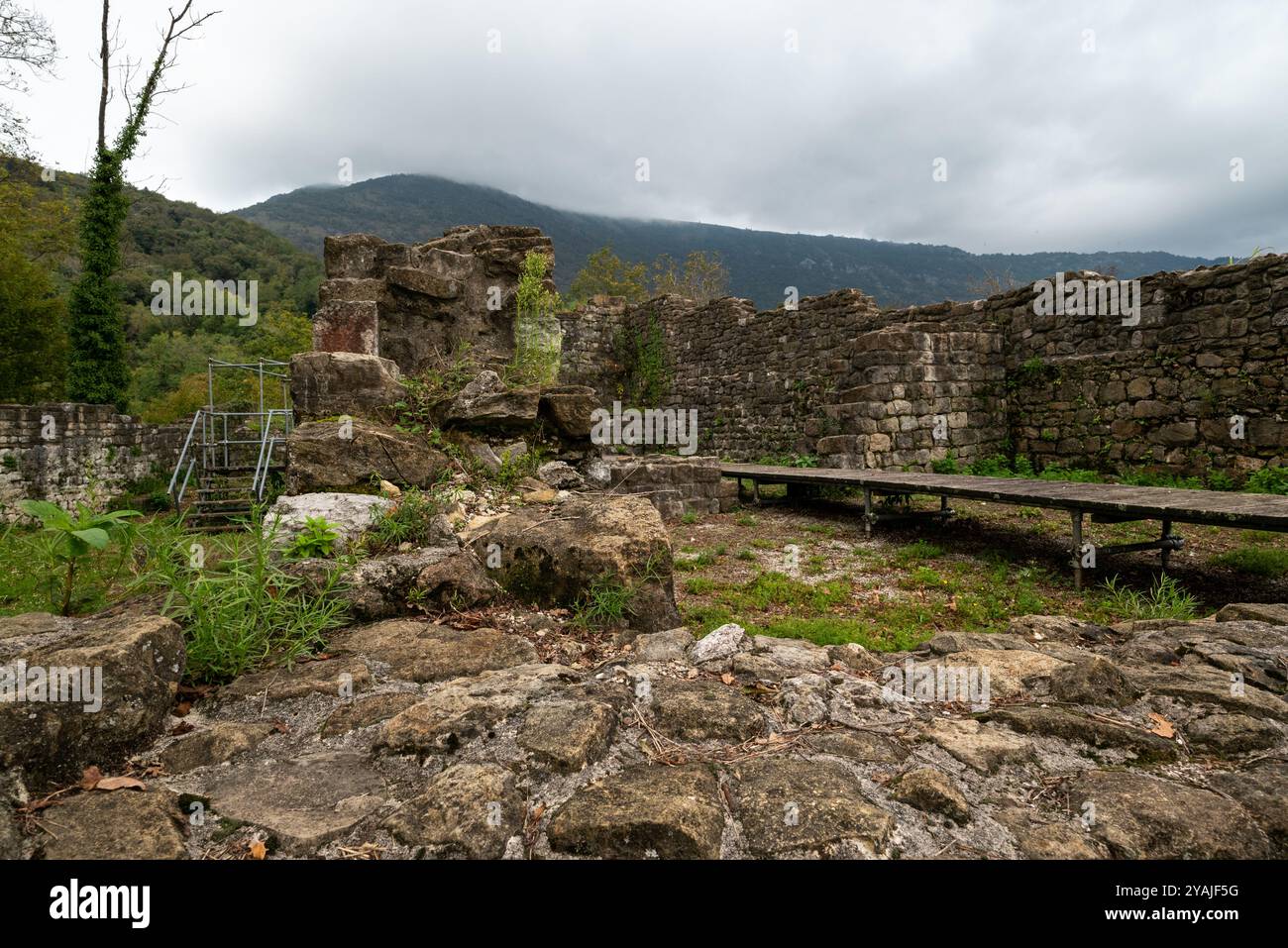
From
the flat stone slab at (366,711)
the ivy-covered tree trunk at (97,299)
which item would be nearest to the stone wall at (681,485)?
the flat stone slab at (366,711)

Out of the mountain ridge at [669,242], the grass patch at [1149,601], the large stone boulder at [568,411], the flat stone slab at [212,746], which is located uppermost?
the mountain ridge at [669,242]

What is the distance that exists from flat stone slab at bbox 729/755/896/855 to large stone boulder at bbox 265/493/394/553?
2.07 m

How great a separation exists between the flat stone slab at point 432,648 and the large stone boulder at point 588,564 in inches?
19.0

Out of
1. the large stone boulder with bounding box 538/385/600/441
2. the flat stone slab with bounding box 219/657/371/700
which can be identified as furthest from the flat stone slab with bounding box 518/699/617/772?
the large stone boulder with bounding box 538/385/600/441

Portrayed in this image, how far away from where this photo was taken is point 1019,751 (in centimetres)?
155

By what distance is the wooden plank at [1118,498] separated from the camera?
13.4ft

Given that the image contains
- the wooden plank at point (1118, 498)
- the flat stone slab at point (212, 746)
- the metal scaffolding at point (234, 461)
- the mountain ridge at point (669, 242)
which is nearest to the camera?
the flat stone slab at point (212, 746)

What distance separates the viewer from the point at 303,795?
4.38 feet

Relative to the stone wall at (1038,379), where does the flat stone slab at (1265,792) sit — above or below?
below

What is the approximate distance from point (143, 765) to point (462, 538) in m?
1.66

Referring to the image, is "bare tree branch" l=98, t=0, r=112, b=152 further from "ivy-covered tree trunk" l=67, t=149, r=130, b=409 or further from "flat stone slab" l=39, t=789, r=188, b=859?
"flat stone slab" l=39, t=789, r=188, b=859

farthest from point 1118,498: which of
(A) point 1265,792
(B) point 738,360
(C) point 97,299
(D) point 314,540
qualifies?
(C) point 97,299

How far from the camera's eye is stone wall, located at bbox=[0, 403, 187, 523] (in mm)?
12047

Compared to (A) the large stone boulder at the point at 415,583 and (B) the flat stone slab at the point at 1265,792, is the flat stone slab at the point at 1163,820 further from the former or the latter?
(A) the large stone boulder at the point at 415,583
